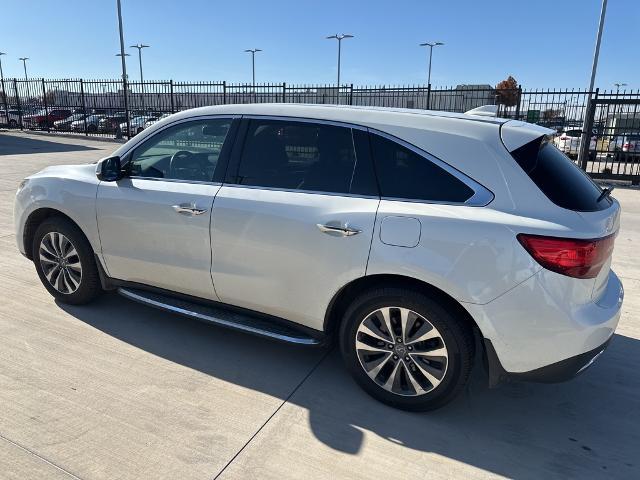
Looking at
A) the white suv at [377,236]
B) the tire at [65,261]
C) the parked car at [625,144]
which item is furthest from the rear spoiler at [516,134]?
the parked car at [625,144]

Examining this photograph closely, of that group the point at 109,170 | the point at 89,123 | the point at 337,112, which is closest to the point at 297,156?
the point at 337,112

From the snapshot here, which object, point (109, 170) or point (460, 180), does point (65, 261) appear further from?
point (460, 180)

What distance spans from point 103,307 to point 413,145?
2.93m

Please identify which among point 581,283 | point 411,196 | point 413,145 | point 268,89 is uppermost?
point 268,89

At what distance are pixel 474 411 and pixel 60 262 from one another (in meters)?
3.32

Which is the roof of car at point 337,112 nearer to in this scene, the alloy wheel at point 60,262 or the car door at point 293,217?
the car door at point 293,217

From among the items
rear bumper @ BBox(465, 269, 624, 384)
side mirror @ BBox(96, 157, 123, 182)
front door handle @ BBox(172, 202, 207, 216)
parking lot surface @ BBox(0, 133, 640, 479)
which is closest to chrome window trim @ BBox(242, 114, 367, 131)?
front door handle @ BBox(172, 202, 207, 216)

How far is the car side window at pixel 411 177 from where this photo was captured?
2652 millimetres

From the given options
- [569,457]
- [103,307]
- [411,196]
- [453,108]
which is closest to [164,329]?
[103,307]

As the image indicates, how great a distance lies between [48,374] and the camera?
123 inches

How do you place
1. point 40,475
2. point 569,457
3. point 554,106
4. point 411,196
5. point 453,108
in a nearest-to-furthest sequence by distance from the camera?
point 40,475 → point 569,457 → point 411,196 → point 554,106 → point 453,108

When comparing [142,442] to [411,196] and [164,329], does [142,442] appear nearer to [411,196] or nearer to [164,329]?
[164,329]

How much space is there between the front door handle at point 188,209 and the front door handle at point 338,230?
87cm

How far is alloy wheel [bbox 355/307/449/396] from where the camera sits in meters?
2.72
